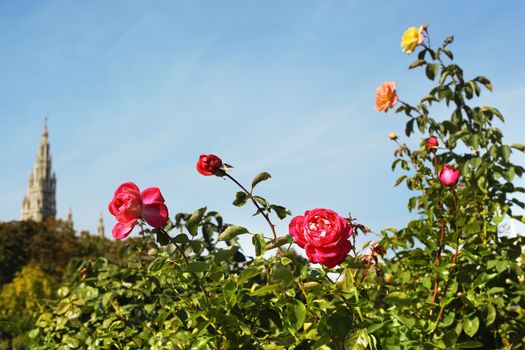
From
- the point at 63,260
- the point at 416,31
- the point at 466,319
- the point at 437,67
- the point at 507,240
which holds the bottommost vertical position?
the point at 466,319

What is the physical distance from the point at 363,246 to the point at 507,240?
3.42 feet

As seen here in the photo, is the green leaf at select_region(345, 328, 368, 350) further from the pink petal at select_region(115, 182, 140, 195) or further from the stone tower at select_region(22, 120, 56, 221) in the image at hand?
the stone tower at select_region(22, 120, 56, 221)

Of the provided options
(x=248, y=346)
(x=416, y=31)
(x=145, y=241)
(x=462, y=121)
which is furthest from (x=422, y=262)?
(x=416, y=31)

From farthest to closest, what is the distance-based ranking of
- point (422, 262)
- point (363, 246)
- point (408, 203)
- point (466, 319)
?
1. point (408, 203)
2. point (422, 262)
3. point (363, 246)
4. point (466, 319)

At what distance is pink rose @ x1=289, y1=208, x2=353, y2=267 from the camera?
4.80ft

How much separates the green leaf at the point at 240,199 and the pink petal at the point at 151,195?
0.22 m

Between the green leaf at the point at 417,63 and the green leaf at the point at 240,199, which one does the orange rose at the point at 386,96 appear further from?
the green leaf at the point at 240,199

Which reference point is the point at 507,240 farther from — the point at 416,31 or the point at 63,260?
the point at 63,260

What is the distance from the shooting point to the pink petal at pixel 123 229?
4.83ft

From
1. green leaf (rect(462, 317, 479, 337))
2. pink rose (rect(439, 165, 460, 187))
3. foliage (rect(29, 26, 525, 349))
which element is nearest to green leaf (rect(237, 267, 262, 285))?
foliage (rect(29, 26, 525, 349))

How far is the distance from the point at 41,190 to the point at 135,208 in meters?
80.8

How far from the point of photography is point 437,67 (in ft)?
11.3

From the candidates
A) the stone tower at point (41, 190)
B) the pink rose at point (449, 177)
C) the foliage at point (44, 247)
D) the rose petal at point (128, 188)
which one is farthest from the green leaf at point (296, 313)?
the stone tower at point (41, 190)

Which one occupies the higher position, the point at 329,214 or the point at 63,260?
the point at 63,260
